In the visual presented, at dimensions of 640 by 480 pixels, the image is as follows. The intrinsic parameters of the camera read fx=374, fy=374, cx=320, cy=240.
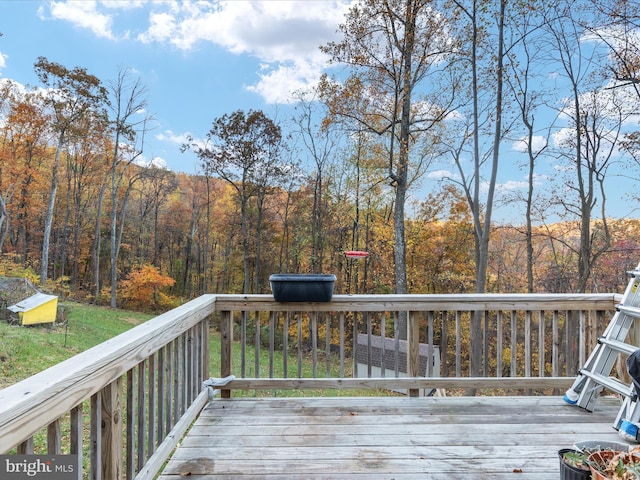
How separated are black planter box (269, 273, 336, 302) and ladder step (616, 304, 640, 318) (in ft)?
6.28

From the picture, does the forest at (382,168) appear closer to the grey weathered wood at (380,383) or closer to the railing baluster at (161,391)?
the grey weathered wood at (380,383)

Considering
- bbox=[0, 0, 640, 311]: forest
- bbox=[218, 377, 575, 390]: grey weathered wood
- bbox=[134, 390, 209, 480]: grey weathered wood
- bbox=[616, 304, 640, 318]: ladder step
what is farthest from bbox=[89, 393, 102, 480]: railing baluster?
bbox=[0, 0, 640, 311]: forest

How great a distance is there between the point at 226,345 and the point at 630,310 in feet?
9.01

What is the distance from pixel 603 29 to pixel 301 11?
669 cm

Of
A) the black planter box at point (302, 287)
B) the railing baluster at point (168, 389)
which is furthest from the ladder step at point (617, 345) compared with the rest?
the railing baluster at point (168, 389)

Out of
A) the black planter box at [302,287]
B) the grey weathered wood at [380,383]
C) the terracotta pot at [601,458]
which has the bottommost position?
the grey weathered wood at [380,383]

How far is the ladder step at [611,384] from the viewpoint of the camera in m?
2.24

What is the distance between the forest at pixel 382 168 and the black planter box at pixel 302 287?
6557 mm

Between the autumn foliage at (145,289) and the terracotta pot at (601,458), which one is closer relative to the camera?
the terracotta pot at (601,458)

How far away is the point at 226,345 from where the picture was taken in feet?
9.17

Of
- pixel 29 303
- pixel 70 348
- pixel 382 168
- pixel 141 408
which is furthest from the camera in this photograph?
pixel 382 168

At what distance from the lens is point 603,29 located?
7.72 metres

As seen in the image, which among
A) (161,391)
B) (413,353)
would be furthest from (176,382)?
(413,353)

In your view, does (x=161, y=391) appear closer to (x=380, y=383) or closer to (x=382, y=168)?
(x=380, y=383)
